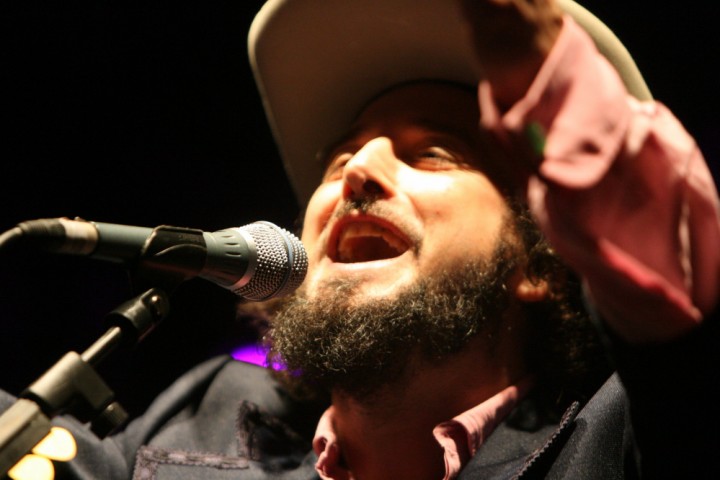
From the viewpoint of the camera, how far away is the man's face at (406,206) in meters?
1.50

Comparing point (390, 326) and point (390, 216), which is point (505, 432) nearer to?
point (390, 326)

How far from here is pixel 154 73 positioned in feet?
7.16

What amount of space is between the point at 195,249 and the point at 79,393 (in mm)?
248

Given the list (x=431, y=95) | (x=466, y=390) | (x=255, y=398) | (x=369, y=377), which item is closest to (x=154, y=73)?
(x=431, y=95)

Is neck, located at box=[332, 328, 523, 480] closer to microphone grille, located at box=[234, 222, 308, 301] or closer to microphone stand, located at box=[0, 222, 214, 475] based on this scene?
microphone grille, located at box=[234, 222, 308, 301]

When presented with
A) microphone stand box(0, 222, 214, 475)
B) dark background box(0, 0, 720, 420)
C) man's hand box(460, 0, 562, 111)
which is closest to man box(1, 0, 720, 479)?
man's hand box(460, 0, 562, 111)

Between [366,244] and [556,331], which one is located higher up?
[366,244]

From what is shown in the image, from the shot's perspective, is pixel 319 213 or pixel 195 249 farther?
pixel 319 213

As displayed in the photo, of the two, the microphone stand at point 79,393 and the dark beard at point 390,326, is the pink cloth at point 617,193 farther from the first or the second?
the dark beard at point 390,326

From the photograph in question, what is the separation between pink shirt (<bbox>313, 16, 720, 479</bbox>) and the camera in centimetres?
73

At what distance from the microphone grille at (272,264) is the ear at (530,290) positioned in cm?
76

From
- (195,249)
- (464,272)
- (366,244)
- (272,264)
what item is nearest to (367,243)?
(366,244)

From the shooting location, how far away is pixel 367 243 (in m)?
1.68

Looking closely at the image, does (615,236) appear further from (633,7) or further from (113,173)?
(113,173)
